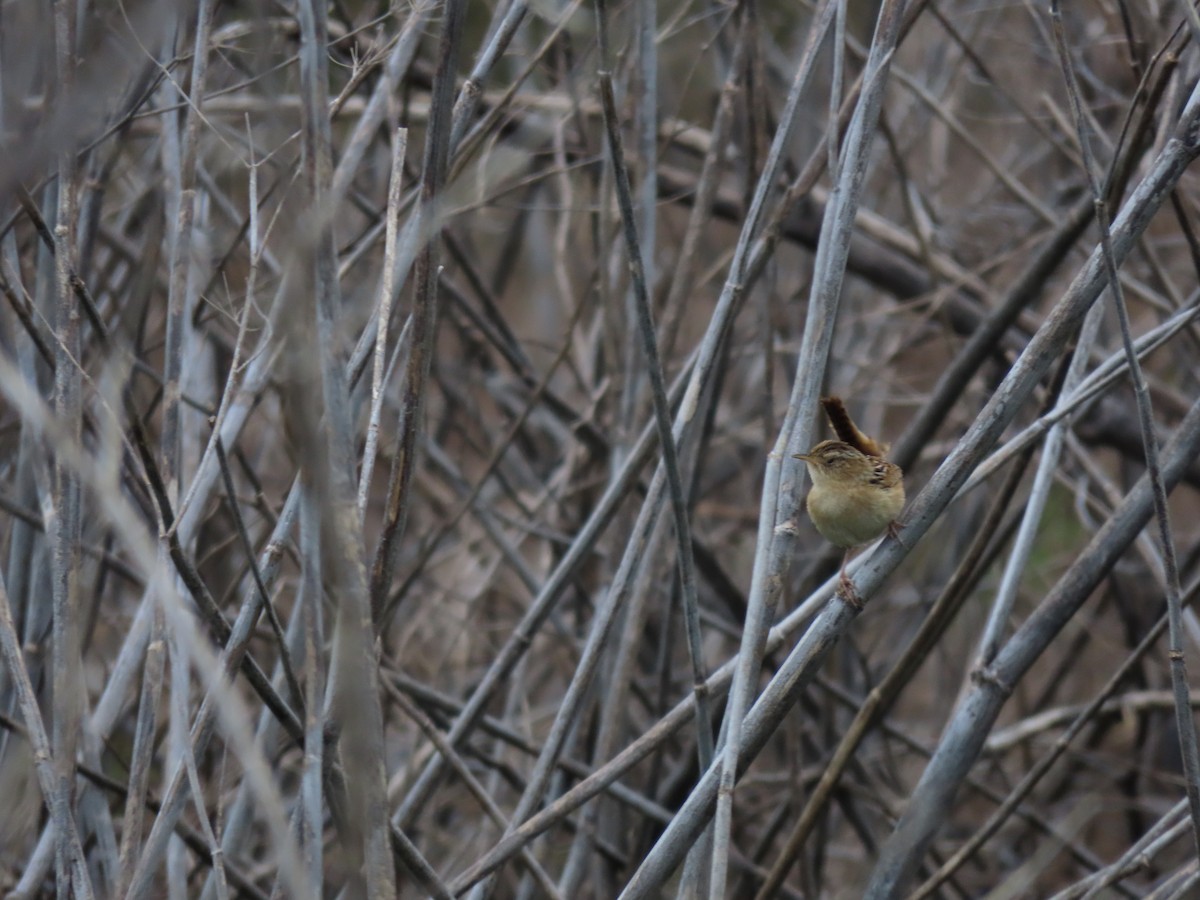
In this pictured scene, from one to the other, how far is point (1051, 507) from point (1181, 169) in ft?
13.1

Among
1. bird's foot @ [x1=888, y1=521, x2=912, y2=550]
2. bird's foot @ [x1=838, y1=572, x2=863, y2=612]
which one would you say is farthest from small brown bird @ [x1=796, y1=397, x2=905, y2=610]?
bird's foot @ [x1=838, y1=572, x2=863, y2=612]

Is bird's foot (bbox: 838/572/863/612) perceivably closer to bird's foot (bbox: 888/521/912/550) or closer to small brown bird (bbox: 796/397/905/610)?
bird's foot (bbox: 888/521/912/550)

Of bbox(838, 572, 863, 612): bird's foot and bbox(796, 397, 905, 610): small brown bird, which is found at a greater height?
bbox(796, 397, 905, 610): small brown bird

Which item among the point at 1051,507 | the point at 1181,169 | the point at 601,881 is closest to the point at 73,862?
the point at 601,881

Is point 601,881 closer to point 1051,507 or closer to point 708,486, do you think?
point 708,486

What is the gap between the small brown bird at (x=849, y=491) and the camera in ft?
6.93

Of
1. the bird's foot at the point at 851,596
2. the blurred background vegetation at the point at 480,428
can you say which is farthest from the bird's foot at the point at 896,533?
the blurred background vegetation at the point at 480,428

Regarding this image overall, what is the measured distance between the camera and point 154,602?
6.57 feet

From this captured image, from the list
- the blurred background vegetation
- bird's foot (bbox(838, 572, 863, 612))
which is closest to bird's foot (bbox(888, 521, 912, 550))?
bird's foot (bbox(838, 572, 863, 612))

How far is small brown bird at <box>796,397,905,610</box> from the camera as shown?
2113mm

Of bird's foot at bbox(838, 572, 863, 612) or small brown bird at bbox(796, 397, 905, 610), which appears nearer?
bird's foot at bbox(838, 572, 863, 612)

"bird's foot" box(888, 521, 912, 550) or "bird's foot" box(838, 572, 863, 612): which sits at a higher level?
"bird's foot" box(888, 521, 912, 550)

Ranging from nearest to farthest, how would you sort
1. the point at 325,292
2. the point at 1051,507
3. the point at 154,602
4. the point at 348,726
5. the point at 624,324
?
the point at 348,726, the point at 325,292, the point at 154,602, the point at 624,324, the point at 1051,507

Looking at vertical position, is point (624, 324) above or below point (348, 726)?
above
